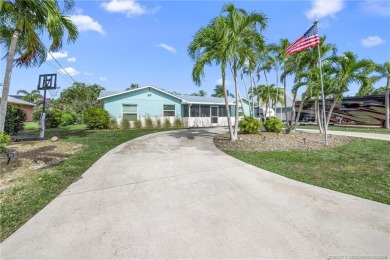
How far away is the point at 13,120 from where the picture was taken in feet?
Answer: 46.8

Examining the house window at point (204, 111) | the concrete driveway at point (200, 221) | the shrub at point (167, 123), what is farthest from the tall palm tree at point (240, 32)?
the house window at point (204, 111)

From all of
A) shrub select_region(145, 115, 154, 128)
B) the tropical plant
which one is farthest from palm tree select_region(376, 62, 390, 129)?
the tropical plant

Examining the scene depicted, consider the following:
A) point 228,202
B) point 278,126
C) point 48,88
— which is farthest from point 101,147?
point 278,126

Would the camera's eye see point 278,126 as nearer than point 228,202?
No

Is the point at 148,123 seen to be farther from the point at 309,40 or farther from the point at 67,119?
the point at 309,40

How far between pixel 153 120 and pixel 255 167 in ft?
50.2

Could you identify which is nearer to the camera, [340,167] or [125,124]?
[340,167]

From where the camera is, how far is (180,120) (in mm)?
22344

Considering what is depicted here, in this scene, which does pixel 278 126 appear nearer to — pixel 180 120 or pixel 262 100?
pixel 180 120

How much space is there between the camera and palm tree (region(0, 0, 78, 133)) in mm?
8422

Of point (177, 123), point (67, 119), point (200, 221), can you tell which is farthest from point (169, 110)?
point (200, 221)

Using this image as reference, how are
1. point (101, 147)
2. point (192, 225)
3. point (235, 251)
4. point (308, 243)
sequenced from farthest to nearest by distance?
point (101, 147) → point (192, 225) → point (308, 243) → point (235, 251)

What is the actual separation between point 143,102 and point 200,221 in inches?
766

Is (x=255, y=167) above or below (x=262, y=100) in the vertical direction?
below
